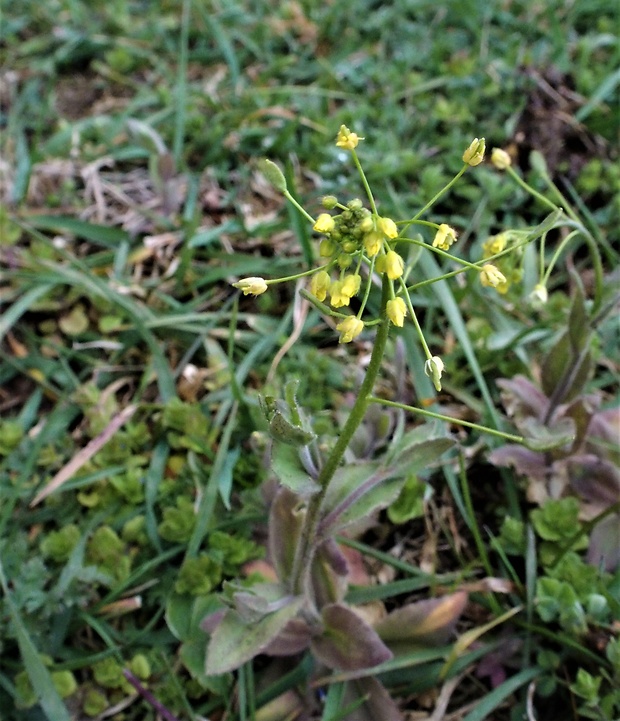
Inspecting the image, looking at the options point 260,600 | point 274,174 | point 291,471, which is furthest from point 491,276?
point 260,600

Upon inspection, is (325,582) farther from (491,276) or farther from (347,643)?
(491,276)

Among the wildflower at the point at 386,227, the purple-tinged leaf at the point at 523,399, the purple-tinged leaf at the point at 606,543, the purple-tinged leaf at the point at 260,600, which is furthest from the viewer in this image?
the purple-tinged leaf at the point at 523,399

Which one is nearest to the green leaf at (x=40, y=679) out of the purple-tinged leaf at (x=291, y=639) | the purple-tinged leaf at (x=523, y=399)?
the purple-tinged leaf at (x=291, y=639)

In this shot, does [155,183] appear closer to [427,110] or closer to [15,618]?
[427,110]

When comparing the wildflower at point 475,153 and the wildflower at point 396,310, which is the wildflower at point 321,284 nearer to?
the wildflower at point 396,310

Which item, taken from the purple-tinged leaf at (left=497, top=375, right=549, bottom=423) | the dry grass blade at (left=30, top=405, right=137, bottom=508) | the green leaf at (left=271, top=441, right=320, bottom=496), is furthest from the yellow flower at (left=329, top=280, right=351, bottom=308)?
the dry grass blade at (left=30, top=405, right=137, bottom=508)

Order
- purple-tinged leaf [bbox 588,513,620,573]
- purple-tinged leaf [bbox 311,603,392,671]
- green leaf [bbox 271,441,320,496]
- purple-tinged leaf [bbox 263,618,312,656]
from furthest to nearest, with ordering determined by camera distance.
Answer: purple-tinged leaf [bbox 588,513,620,573], purple-tinged leaf [bbox 263,618,312,656], purple-tinged leaf [bbox 311,603,392,671], green leaf [bbox 271,441,320,496]

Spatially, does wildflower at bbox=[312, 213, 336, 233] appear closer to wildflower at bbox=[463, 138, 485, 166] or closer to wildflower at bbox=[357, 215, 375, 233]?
wildflower at bbox=[357, 215, 375, 233]
